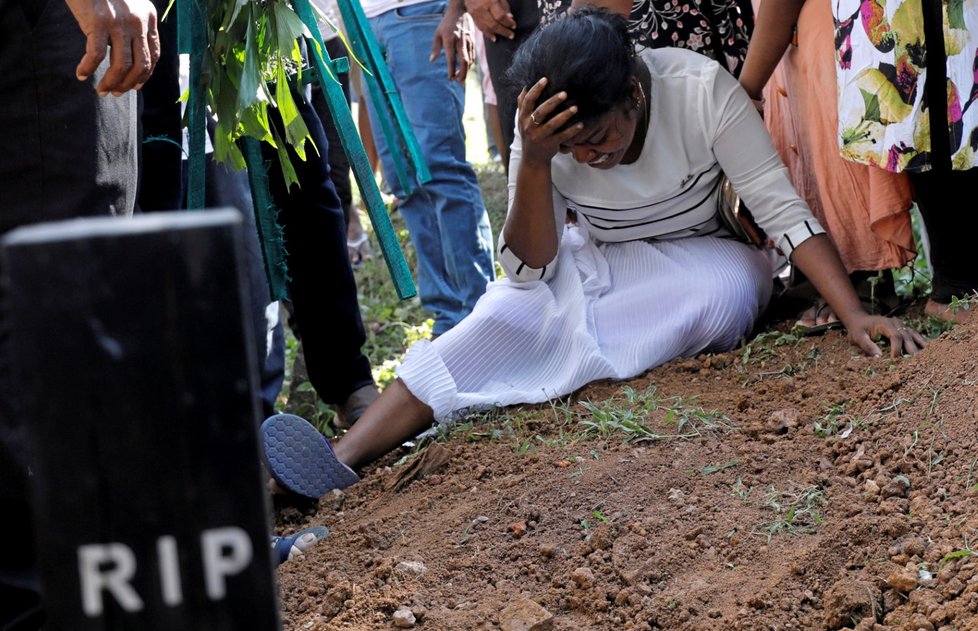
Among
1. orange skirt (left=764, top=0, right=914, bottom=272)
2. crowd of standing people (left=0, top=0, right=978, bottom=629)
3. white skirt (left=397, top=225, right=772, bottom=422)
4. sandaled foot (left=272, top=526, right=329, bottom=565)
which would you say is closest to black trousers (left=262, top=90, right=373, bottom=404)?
crowd of standing people (left=0, top=0, right=978, bottom=629)

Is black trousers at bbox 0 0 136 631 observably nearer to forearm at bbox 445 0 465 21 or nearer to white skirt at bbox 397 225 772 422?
white skirt at bbox 397 225 772 422

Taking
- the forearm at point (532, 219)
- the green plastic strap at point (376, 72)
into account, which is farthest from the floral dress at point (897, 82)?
the green plastic strap at point (376, 72)

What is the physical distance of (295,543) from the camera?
99.2 inches

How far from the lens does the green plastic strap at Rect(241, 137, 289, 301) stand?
2713 millimetres

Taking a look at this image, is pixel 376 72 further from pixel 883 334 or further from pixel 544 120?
pixel 883 334

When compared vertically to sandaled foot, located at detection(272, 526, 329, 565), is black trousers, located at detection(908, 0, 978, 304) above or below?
above

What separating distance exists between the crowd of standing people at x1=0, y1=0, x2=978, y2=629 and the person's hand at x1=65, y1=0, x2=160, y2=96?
0.85 ft

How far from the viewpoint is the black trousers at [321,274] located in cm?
319

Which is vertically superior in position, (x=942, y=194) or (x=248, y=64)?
(x=248, y=64)

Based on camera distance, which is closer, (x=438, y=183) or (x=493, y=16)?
(x=493, y=16)

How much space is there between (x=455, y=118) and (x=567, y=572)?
224 cm

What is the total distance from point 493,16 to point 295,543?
1712 millimetres

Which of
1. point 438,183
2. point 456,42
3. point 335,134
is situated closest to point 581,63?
point 456,42

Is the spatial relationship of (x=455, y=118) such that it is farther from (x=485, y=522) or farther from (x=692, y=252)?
(x=485, y=522)
